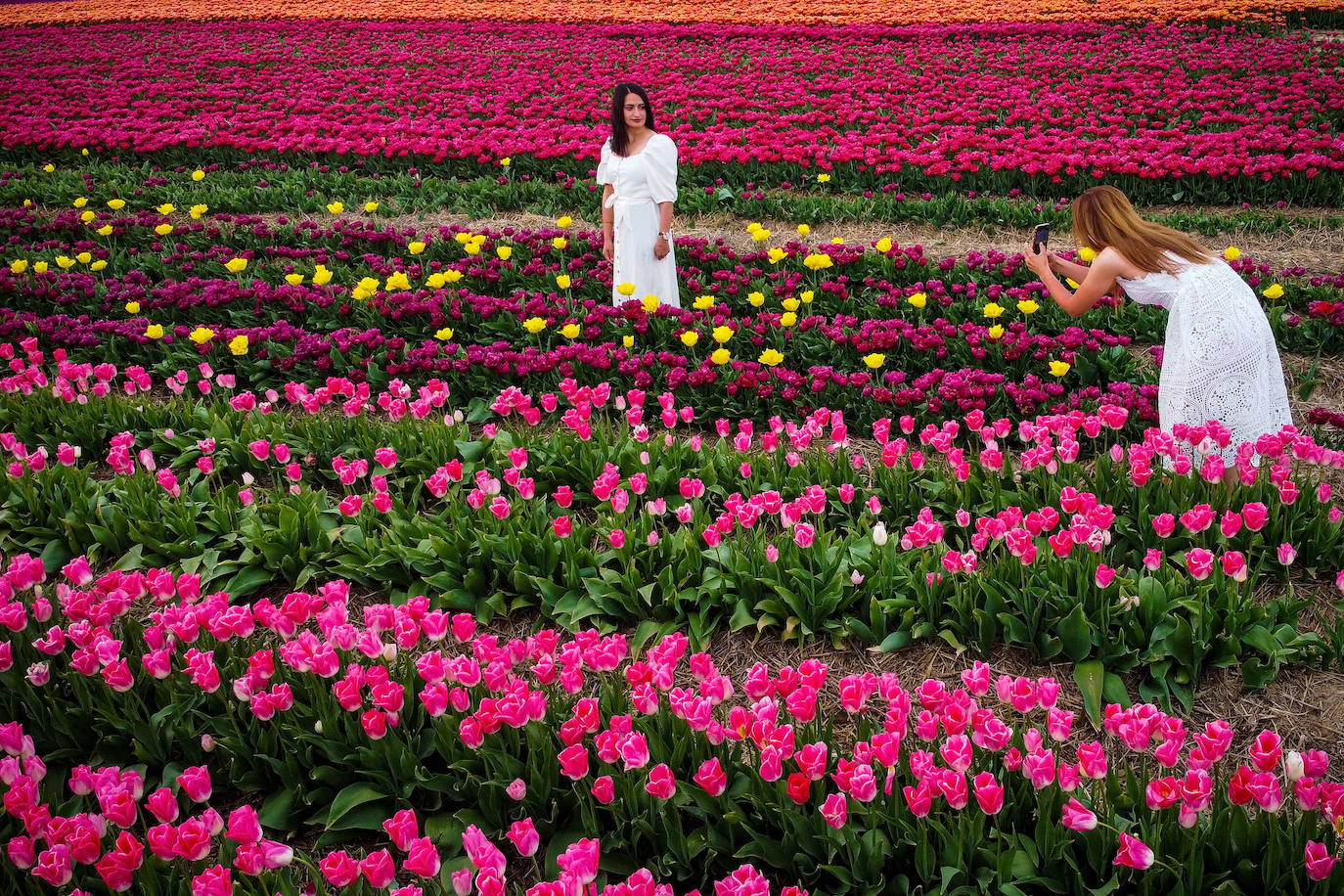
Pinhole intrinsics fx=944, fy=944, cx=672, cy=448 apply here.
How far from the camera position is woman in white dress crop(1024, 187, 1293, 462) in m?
3.72

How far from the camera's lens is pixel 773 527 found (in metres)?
3.73

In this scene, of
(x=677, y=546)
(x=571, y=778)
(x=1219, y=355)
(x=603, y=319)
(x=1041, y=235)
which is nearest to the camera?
(x=571, y=778)

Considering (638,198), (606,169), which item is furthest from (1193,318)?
(606,169)

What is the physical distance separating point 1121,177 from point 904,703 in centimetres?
791

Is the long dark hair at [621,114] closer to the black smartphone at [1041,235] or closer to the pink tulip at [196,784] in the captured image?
the black smartphone at [1041,235]

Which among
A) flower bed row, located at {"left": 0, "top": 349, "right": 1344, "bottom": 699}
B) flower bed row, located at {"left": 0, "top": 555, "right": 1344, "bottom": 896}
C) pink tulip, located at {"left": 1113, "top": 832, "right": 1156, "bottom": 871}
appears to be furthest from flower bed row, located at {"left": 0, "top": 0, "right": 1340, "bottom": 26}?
pink tulip, located at {"left": 1113, "top": 832, "right": 1156, "bottom": 871}

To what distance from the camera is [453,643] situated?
131 inches

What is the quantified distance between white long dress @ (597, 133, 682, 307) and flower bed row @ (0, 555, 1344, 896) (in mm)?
3354

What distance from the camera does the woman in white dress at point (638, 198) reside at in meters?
5.53

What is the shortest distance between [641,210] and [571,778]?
4.14 meters

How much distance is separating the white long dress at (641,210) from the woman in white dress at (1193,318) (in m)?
2.51

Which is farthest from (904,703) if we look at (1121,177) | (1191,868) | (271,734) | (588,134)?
(588,134)

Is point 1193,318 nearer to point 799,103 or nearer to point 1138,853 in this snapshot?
point 1138,853

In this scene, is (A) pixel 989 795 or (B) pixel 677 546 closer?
(A) pixel 989 795
